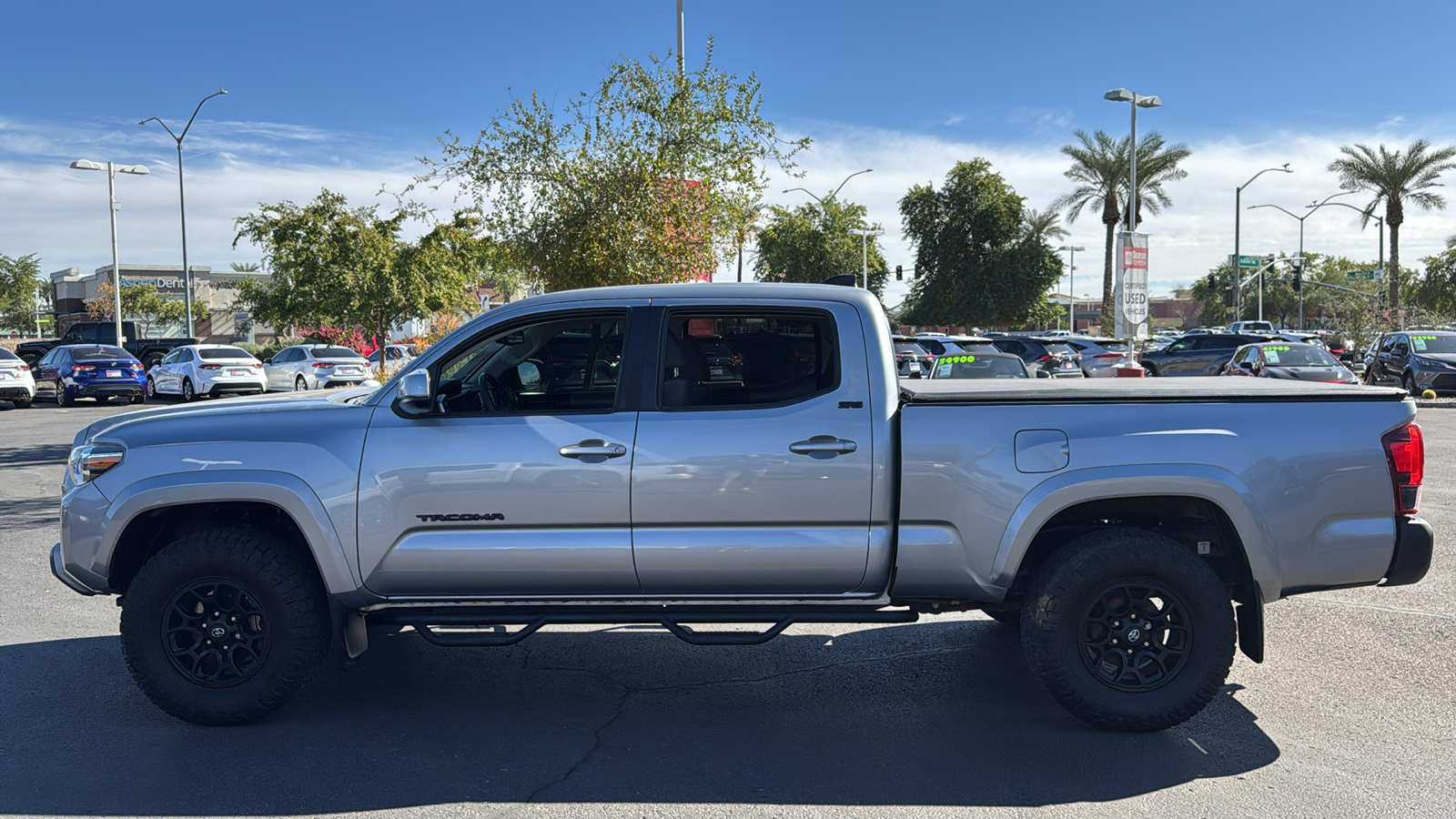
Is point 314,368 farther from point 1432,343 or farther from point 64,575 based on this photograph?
point 1432,343

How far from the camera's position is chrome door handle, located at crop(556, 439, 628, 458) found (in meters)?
4.59

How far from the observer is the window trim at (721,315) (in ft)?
15.4

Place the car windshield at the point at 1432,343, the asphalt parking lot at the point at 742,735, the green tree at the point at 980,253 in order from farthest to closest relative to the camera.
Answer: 1. the green tree at the point at 980,253
2. the car windshield at the point at 1432,343
3. the asphalt parking lot at the point at 742,735

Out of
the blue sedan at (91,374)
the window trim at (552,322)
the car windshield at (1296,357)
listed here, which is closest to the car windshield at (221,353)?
the blue sedan at (91,374)

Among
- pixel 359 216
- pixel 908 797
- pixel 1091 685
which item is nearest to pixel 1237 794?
pixel 1091 685

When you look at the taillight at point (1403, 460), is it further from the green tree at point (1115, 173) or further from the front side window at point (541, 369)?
the green tree at point (1115, 173)

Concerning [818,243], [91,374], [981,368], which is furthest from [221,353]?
[818,243]

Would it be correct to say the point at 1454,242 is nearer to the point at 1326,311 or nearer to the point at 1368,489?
the point at 1326,311

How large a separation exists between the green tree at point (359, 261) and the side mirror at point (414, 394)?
2436cm

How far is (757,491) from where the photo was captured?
14.9 ft

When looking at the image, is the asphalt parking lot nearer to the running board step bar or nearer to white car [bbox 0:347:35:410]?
the running board step bar

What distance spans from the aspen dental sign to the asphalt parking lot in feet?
46.0

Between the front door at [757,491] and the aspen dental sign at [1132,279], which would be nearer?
the front door at [757,491]

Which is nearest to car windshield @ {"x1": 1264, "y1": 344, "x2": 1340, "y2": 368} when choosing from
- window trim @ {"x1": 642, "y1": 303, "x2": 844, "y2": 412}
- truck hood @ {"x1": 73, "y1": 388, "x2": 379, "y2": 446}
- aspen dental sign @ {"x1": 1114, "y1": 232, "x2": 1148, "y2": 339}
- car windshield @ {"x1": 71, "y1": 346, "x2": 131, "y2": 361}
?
aspen dental sign @ {"x1": 1114, "y1": 232, "x2": 1148, "y2": 339}
